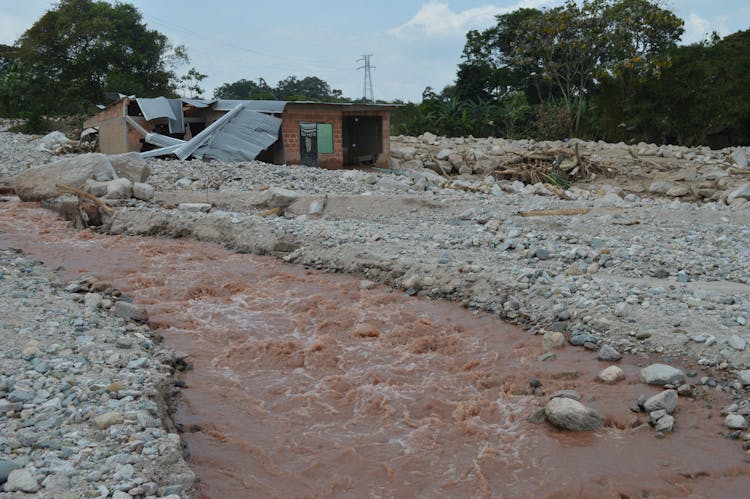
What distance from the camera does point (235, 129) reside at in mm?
20906

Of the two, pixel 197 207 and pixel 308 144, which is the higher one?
pixel 308 144

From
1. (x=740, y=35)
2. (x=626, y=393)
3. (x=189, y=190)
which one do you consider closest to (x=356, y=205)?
(x=189, y=190)

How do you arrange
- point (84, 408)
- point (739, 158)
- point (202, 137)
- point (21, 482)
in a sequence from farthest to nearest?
1. point (739, 158)
2. point (202, 137)
3. point (84, 408)
4. point (21, 482)

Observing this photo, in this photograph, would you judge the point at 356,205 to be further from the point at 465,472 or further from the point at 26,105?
the point at 26,105

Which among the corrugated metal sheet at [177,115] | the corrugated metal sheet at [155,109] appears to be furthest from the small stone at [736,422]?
the corrugated metal sheet at [177,115]

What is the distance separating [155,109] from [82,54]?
513 inches

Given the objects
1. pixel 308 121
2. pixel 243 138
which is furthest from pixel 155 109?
pixel 308 121

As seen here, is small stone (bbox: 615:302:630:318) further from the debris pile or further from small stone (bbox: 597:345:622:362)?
the debris pile

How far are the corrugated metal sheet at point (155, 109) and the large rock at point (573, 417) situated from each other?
19.1 m

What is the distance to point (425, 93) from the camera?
131 feet

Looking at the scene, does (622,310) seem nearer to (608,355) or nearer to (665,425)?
(608,355)

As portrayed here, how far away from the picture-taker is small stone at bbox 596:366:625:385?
20.2 feet

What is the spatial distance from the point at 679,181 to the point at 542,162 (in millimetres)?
4349

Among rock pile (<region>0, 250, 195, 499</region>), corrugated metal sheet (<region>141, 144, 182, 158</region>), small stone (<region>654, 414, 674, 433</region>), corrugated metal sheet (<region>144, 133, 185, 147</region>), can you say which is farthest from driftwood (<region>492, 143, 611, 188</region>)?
rock pile (<region>0, 250, 195, 499</region>)
